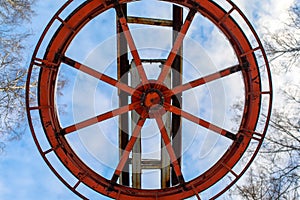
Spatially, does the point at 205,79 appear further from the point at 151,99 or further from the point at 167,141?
the point at 167,141

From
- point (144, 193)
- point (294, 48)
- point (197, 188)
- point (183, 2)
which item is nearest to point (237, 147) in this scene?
point (197, 188)

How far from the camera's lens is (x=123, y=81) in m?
10.2

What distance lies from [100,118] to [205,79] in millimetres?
2399

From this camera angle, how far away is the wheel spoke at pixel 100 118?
30.0 ft

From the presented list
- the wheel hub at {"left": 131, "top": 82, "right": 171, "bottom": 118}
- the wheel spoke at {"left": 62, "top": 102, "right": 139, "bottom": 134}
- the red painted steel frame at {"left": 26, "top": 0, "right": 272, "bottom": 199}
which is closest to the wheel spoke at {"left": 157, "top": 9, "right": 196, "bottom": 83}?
the red painted steel frame at {"left": 26, "top": 0, "right": 272, "bottom": 199}

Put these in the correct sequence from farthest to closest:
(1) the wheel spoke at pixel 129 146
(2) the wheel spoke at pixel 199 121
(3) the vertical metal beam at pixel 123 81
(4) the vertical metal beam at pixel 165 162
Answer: (4) the vertical metal beam at pixel 165 162
(3) the vertical metal beam at pixel 123 81
(1) the wheel spoke at pixel 129 146
(2) the wheel spoke at pixel 199 121

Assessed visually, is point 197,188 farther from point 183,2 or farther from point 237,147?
point 183,2

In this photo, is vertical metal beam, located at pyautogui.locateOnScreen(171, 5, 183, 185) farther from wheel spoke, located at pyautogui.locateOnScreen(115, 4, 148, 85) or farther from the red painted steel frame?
wheel spoke, located at pyautogui.locateOnScreen(115, 4, 148, 85)

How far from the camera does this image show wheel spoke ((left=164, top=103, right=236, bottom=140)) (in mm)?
9133

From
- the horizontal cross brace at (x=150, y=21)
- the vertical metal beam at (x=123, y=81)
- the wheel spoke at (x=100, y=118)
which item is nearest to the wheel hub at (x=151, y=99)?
the wheel spoke at (x=100, y=118)

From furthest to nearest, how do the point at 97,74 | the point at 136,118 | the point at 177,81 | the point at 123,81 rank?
the point at 177,81, the point at 123,81, the point at 136,118, the point at 97,74

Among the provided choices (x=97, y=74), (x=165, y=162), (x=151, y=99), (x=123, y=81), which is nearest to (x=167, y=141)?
(x=151, y=99)

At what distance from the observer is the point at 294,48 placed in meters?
12.9

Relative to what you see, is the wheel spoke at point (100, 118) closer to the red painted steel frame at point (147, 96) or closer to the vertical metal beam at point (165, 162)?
the red painted steel frame at point (147, 96)
